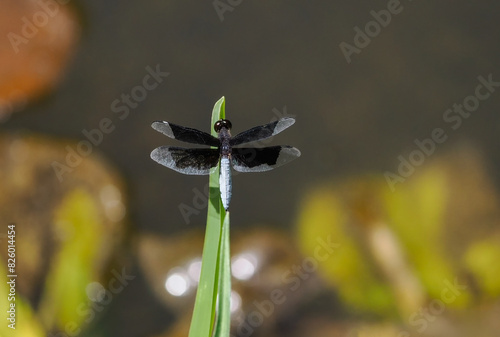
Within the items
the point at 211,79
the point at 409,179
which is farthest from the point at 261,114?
the point at 409,179

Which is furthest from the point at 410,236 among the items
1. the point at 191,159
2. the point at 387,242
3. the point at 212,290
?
the point at 212,290

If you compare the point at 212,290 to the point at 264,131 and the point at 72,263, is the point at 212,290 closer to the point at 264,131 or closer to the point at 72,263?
the point at 264,131

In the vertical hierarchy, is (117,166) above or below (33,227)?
above

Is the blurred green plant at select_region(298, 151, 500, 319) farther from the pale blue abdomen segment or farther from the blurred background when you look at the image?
the pale blue abdomen segment

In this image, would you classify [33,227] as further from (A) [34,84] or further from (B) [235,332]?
(B) [235,332]

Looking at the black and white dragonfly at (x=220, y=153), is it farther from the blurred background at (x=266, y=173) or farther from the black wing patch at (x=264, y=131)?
the blurred background at (x=266, y=173)

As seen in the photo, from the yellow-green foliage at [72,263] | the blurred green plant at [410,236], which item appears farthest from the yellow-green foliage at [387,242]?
the yellow-green foliage at [72,263]
